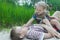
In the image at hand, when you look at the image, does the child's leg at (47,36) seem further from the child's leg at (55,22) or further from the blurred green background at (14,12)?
the blurred green background at (14,12)

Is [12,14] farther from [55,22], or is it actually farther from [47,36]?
[47,36]

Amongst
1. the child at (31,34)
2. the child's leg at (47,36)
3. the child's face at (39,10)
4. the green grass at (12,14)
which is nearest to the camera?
the child at (31,34)

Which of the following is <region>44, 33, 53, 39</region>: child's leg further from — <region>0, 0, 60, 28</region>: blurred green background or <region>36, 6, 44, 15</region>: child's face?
<region>0, 0, 60, 28</region>: blurred green background

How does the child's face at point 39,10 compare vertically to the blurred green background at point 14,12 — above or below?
above

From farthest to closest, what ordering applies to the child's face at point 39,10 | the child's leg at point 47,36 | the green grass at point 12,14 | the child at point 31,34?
the green grass at point 12,14, the child's face at point 39,10, the child's leg at point 47,36, the child at point 31,34

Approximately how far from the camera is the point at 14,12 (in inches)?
158

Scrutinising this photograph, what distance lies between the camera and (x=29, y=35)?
277 centimetres

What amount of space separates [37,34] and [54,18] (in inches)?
15.5

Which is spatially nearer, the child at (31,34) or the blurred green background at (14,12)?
the child at (31,34)

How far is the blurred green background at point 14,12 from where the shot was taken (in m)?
3.87

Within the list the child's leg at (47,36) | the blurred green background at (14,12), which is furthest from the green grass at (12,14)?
the child's leg at (47,36)

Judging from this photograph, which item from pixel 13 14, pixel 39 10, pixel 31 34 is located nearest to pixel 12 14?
pixel 13 14

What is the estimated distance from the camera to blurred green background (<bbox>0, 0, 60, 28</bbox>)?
3.87m


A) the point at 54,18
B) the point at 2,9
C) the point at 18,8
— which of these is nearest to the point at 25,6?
the point at 18,8
